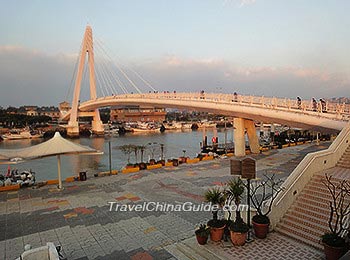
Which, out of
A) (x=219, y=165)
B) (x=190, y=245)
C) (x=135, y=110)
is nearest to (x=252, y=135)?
(x=219, y=165)

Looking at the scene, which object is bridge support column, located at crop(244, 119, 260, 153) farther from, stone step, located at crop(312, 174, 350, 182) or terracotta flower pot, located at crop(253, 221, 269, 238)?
terracotta flower pot, located at crop(253, 221, 269, 238)

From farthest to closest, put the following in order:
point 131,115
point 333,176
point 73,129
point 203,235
Result: point 131,115, point 73,129, point 333,176, point 203,235

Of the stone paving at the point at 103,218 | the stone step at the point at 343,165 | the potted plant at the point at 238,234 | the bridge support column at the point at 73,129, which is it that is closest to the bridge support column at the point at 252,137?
the stone paving at the point at 103,218

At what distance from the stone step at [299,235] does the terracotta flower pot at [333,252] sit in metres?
0.52

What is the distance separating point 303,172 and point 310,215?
106 cm

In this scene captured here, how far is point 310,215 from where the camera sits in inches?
210

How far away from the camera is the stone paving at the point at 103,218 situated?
5219 millimetres

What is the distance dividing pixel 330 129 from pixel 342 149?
3.98 metres

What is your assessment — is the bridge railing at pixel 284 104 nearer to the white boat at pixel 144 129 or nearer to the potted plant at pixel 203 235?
the potted plant at pixel 203 235

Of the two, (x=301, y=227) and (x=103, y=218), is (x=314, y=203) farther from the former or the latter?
(x=103, y=218)

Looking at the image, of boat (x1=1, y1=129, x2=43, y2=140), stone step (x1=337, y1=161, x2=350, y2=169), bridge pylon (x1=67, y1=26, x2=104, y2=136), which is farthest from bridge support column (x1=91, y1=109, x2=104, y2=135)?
stone step (x1=337, y1=161, x2=350, y2=169)

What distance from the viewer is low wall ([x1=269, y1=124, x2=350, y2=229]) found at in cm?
547

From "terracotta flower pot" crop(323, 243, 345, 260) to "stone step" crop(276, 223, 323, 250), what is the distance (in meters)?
0.52

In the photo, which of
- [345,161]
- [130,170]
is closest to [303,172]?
[345,161]
